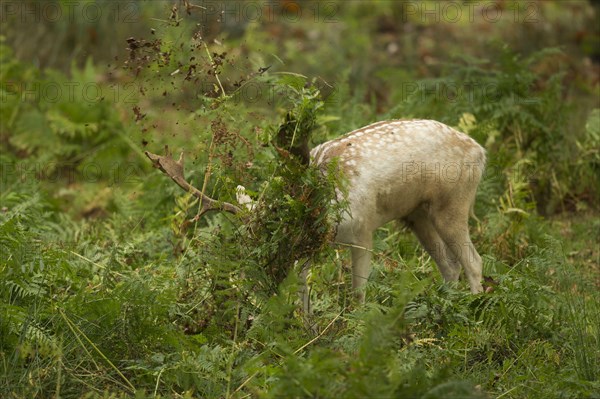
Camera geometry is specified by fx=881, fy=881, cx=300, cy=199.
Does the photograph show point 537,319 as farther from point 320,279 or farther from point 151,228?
point 151,228

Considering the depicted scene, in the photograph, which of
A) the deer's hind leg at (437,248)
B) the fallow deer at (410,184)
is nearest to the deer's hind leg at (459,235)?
the fallow deer at (410,184)

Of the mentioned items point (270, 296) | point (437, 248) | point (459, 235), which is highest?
point (270, 296)

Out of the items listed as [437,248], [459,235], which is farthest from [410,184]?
[437,248]

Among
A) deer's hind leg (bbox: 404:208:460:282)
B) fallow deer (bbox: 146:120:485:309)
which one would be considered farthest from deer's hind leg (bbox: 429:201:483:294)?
deer's hind leg (bbox: 404:208:460:282)

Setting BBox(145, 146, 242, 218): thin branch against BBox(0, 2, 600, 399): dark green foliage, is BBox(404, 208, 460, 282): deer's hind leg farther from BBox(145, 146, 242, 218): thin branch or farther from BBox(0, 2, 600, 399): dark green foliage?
BBox(145, 146, 242, 218): thin branch

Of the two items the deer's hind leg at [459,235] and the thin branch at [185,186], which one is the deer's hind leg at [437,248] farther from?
the thin branch at [185,186]

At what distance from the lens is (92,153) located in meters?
9.92

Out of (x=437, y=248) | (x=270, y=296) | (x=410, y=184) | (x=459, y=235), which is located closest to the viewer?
(x=270, y=296)

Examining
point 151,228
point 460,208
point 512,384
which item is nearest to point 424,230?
point 460,208

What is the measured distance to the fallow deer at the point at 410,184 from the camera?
18.7 ft

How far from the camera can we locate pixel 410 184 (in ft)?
19.2

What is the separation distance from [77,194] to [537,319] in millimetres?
5249

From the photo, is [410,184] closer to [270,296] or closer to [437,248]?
[437,248]

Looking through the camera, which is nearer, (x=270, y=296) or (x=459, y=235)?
(x=270, y=296)
